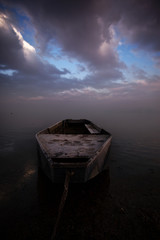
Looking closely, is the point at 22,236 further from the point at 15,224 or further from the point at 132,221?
the point at 132,221

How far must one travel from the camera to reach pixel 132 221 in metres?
2.81

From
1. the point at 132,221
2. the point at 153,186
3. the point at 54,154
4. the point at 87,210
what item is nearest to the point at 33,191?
the point at 54,154

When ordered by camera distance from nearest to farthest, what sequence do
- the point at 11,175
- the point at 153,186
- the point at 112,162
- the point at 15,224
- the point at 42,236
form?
the point at 42,236 → the point at 15,224 → the point at 153,186 → the point at 11,175 → the point at 112,162

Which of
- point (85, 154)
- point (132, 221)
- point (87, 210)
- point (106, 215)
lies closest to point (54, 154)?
point (85, 154)

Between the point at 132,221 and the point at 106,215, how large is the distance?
24.1 inches

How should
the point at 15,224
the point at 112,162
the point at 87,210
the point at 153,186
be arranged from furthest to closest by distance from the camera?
1. the point at 112,162
2. the point at 153,186
3. the point at 87,210
4. the point at 15,224

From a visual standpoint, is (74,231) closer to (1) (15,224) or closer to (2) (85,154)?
(1) (15,224)

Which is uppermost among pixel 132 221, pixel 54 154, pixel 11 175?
pixel 54 154

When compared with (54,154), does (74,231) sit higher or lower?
lower

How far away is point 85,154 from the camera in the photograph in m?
3.84

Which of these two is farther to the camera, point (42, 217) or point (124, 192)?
point (124, 192)

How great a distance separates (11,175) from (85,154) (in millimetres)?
3647

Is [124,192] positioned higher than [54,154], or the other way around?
[54,154]

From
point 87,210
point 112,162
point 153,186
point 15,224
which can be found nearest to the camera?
point 15,224
